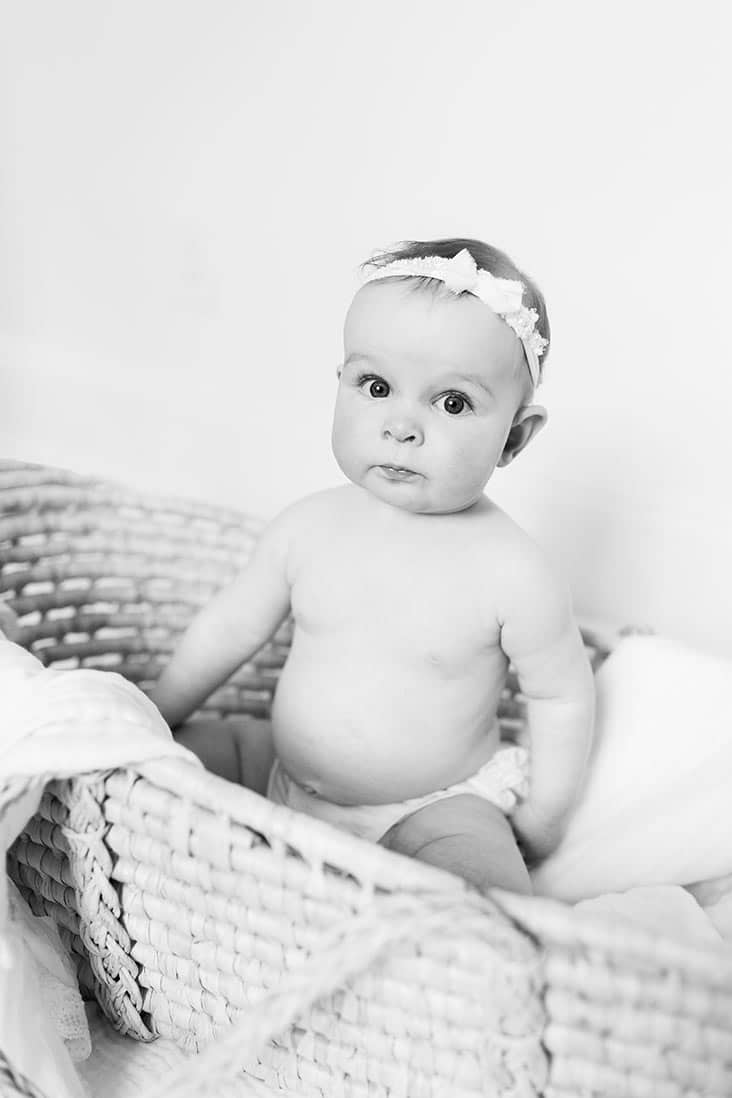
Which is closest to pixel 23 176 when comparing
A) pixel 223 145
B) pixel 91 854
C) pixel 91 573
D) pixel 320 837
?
pixel 223 145

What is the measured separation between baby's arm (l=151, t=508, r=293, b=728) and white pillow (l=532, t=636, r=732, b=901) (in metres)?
0.30

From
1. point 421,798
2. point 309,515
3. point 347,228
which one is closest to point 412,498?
point 309,515

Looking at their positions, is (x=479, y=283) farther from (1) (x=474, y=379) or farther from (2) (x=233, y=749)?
(2) (x=233, y=749)

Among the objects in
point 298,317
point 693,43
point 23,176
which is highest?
point 693,43

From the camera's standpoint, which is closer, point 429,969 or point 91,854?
point 429,969

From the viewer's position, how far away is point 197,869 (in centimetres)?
65

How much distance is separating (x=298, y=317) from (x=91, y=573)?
0.49 metres

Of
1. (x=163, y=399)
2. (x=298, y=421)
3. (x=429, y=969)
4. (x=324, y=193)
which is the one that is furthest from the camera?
(x=163, y=399)

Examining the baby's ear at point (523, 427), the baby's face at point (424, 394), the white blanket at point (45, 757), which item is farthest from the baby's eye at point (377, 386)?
the white blanket at point (45, 757)

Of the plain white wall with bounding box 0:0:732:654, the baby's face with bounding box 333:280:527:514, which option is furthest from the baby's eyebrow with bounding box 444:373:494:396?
the plain white wall with bounding box 0:0:732:654

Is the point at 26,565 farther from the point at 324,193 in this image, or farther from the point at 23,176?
the point at 23,176

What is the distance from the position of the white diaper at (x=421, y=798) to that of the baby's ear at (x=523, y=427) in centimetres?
24

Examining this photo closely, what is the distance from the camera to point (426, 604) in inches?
34.2

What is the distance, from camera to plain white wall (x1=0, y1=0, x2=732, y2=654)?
44.3 inches
